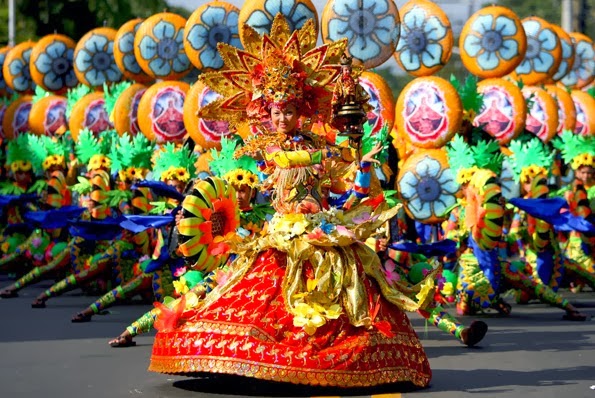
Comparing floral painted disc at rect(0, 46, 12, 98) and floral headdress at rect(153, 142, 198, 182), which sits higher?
floral painted disc at rect(0, 46, 12, 98)

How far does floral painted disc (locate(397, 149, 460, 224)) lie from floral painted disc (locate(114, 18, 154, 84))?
16.5 ft

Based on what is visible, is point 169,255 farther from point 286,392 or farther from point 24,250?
point 24,250

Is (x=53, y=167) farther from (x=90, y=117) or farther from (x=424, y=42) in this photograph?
(x=424, y=42)

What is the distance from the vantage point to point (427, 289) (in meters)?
8.84

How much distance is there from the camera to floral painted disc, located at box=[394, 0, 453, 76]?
16.3 meters

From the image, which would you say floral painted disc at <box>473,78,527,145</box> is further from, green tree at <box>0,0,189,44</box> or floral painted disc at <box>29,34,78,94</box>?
green tree at <box>0,0,189,44</box>

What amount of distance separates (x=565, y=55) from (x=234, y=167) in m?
12.8

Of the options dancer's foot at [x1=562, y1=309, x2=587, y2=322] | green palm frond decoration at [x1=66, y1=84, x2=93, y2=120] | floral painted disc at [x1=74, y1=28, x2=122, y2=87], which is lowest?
dancer's foot at [x1=562, y1=309, x2=587, y2=322]

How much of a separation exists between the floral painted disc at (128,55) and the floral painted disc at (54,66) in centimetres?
349

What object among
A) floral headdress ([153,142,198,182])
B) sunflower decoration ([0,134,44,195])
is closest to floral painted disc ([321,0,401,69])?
floral headdress ([153,142,198,182])

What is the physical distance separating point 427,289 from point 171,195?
3.15m

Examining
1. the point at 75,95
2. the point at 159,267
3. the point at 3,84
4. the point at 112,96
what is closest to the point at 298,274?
the point at 159,267

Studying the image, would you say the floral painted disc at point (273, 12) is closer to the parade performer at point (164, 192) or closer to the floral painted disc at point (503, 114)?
the parade performer at point (164, 192)

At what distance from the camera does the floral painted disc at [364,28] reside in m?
14.5
